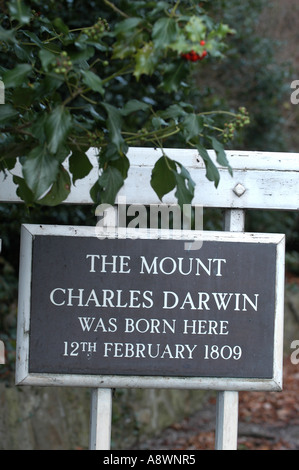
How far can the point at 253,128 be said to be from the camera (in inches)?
252

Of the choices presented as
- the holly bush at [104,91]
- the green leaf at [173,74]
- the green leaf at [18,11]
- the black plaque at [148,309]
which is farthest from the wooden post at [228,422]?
the green leaf at [18,11]

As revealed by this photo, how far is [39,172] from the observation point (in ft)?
4.46

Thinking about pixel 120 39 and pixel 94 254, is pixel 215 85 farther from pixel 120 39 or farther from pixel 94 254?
pixel 120 39

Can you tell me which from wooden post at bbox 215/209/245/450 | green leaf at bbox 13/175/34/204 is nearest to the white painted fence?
wooden post at bbox 215/209/245/450

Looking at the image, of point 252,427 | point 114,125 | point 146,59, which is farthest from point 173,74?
point 252,427

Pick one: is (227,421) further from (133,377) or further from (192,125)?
(192,125)

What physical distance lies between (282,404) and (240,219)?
3.41 m

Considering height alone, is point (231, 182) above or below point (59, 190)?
above

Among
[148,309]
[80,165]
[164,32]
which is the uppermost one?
[164,32]

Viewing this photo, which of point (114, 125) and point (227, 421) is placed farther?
point (227, 421)

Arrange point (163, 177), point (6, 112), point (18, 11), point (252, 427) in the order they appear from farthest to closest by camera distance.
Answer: point (252, 427) < point (163, 177) < point (6, 112) < point (18, 11)

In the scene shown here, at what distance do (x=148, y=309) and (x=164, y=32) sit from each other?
117 centimetres

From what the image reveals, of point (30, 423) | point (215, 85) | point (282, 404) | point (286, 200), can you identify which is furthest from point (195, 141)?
point (215, 85)

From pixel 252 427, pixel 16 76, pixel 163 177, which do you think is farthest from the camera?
pixel 252 427
